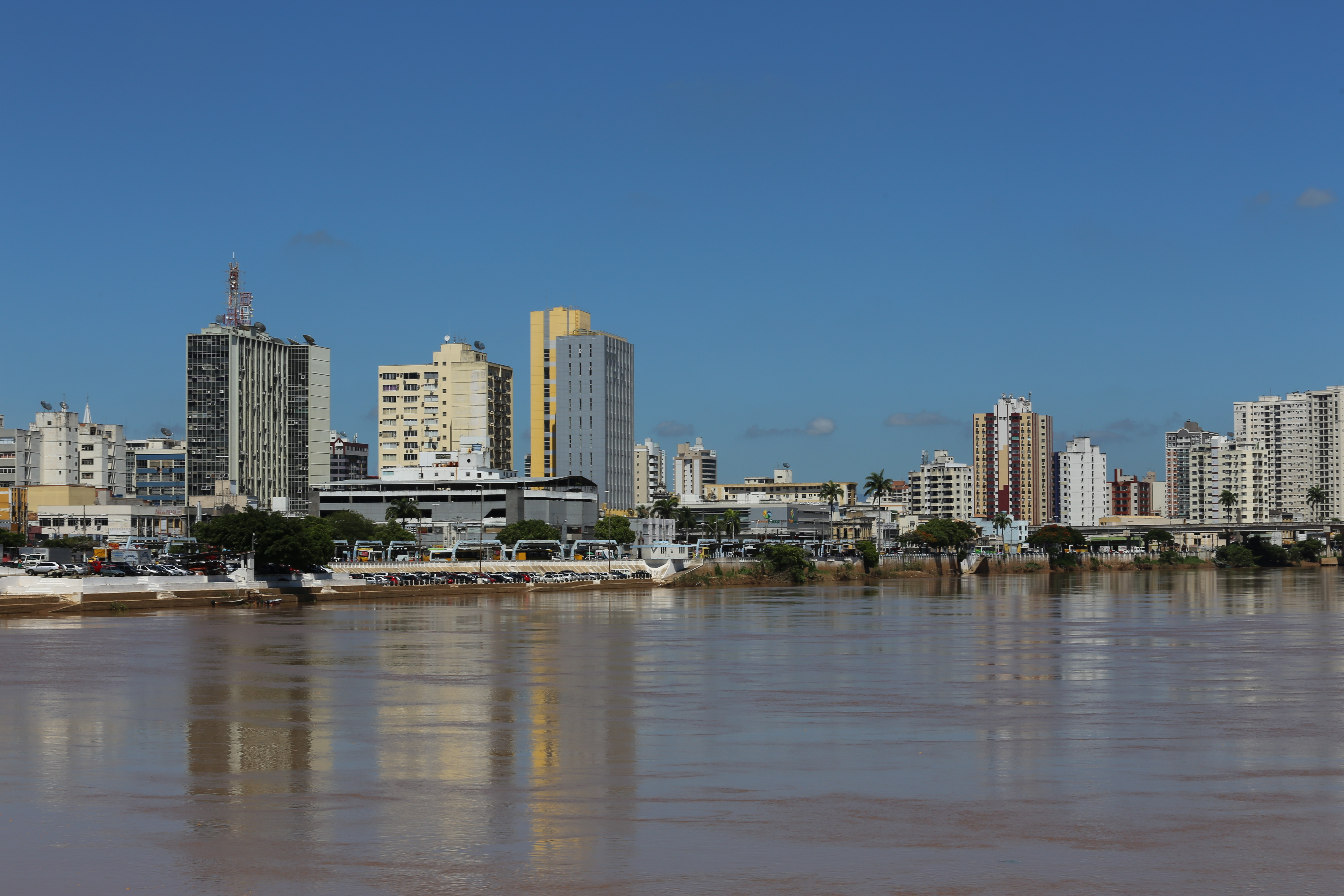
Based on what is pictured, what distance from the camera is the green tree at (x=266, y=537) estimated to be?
4055 inches

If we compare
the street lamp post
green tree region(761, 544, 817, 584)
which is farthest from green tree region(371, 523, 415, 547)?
green tree region(761, 544, 817, 584)

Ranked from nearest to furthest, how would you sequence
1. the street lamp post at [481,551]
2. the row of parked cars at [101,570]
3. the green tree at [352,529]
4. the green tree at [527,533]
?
the row of parked cars at [101,570], the street lamp post at [481,551], the green tree at [352,529], the green tree at [527,533]

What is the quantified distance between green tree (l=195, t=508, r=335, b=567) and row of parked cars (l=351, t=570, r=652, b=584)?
401 inches

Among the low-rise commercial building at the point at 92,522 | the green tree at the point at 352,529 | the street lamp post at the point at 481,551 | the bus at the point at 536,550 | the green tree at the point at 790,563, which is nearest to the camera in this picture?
the street lamp post at the point at 481,551

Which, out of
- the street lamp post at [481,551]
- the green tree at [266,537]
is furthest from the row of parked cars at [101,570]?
the street lamp post at [481,551]

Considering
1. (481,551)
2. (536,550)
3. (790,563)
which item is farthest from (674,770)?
(536,550)

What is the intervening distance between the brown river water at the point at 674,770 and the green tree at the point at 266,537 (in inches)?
1925

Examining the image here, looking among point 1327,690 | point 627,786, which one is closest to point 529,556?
point 1327,690

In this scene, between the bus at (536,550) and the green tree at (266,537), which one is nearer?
Answer: the green tree at (266,537)

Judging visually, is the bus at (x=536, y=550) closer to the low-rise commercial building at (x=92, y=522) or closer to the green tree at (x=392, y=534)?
the green tree at (x=392, y=534)

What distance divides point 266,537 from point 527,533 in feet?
254

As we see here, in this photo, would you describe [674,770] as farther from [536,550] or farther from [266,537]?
[536,550]

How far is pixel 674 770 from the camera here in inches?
955

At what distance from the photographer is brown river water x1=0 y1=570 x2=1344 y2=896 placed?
1688 centimetres
